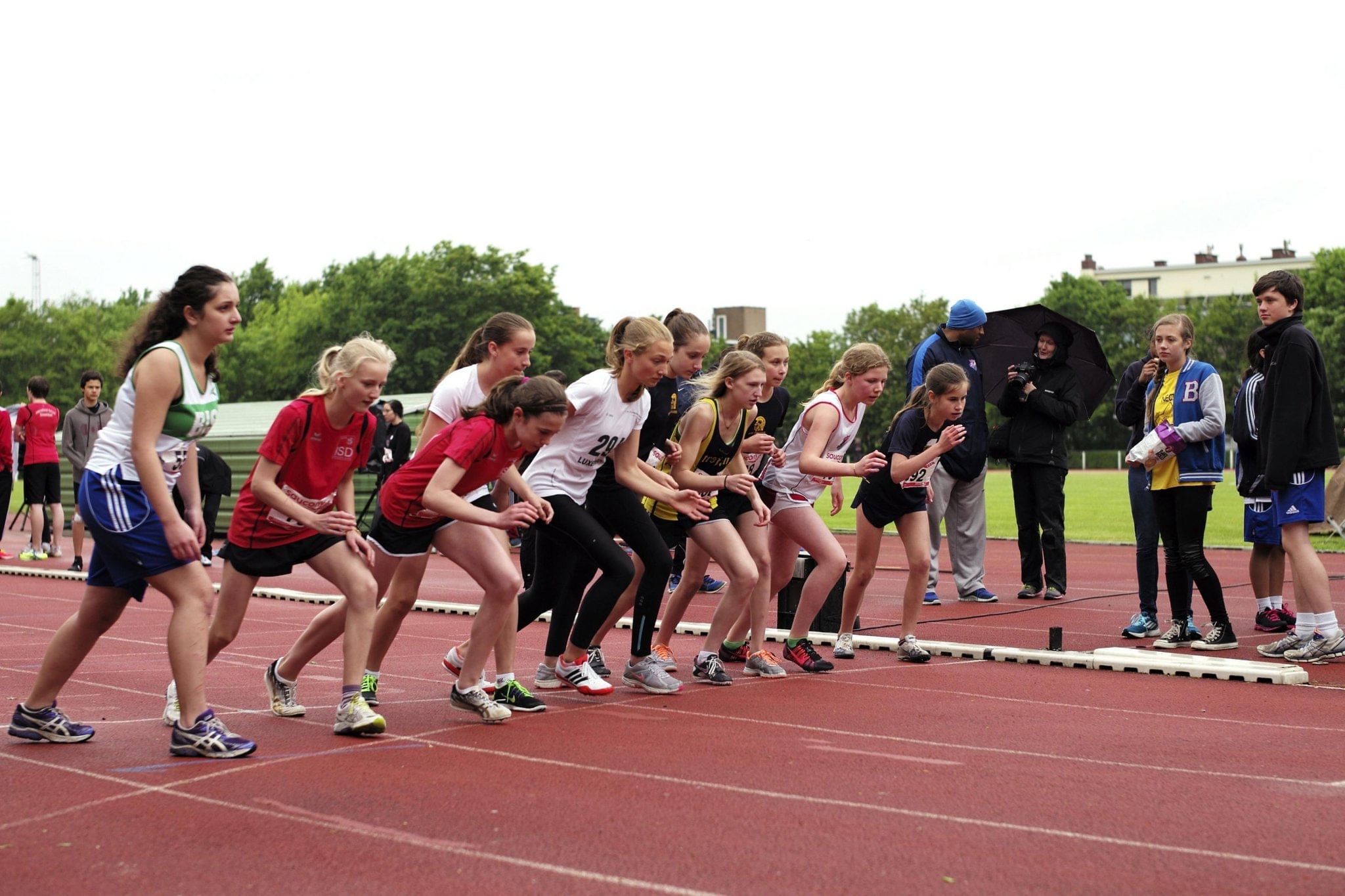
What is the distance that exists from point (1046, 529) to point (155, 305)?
8210 mm

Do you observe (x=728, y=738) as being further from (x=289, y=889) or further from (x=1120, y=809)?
(x=289, y=889)

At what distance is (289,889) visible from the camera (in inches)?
152

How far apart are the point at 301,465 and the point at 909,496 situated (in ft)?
11.7

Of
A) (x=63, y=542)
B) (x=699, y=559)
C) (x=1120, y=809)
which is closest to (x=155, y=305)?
(x=699, y=559)

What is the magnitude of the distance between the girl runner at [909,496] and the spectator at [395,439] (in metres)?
9.09

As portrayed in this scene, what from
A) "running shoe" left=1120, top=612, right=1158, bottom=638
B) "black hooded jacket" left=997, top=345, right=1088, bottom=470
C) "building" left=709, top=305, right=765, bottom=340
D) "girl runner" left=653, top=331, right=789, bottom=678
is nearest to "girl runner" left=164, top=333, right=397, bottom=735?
"girl runner" left=653, top=331, right=789, bottom=678

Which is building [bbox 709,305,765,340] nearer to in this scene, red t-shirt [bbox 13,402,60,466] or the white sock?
red t-shirt [bbox 13,402,60,466]

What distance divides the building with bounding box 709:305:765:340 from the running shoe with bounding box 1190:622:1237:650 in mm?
111356

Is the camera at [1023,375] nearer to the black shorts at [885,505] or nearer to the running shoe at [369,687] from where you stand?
the black shorts at [885,505]

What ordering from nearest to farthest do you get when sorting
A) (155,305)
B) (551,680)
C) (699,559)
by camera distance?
1. (155,305)
2. (551,680)
3. (699,559)

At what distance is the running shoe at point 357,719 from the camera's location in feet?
19.2

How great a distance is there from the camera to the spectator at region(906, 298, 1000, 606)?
11.2m

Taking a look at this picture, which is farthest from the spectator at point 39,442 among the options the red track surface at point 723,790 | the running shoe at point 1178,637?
the running shoe at point 1178,637

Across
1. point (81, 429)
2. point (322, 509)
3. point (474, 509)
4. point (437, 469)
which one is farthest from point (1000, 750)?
point (81, 429)
